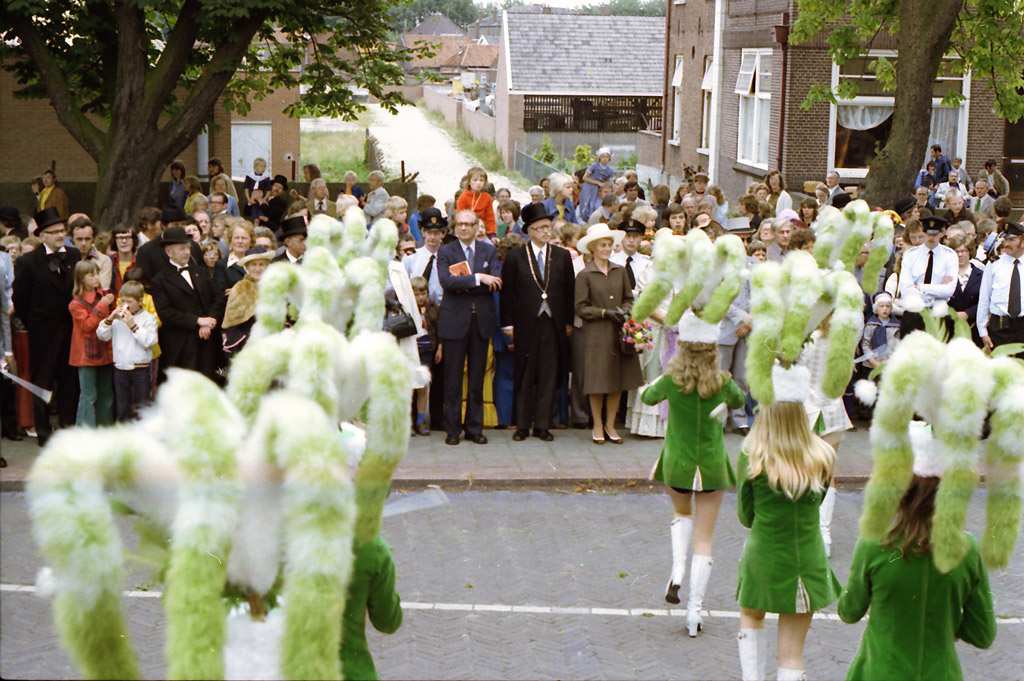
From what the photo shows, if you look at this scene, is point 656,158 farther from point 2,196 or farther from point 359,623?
point 359,623

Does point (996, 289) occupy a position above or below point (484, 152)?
below

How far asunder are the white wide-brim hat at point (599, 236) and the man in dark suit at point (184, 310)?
3414 mm

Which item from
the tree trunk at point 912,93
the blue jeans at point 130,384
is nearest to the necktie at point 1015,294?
the tree trunk at point 912,93

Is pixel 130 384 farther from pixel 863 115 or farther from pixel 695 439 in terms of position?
pixel 863 115

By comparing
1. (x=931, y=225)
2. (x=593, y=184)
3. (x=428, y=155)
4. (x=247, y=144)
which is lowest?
(x=931, y=225)

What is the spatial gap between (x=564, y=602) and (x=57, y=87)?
1281 cm

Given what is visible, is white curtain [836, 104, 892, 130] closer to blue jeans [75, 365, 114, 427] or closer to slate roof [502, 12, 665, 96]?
blue jeans [75, 365, 114, 427]

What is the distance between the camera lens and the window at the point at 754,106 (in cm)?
2911

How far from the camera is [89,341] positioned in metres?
10.4

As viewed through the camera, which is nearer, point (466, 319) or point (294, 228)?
point (294, 228)

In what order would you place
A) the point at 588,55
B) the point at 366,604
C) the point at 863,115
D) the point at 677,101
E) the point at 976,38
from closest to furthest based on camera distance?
the point at 366,604, the point at 976,38, the point at 863,115, the point at 677,101, the point at 588,55

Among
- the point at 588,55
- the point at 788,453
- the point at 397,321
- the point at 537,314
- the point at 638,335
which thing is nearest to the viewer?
the point at 788,453

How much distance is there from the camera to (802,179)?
89.4 feet

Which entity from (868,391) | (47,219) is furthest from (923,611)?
(47,219)
